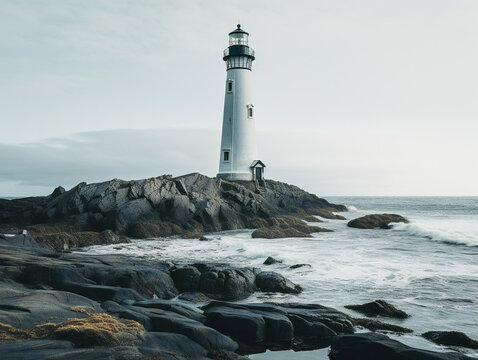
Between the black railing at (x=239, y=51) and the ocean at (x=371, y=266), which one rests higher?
the black railing at (x=239, y=51)

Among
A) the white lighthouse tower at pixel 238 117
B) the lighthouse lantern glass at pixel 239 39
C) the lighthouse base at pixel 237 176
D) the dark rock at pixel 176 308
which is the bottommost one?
the dark rock at pixel 176 308

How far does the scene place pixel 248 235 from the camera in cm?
2584

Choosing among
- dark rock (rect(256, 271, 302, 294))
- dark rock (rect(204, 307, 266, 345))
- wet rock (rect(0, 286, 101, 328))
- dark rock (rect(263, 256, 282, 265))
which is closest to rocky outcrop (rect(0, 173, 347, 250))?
dark rock (rect(263, 256, 282, 265))

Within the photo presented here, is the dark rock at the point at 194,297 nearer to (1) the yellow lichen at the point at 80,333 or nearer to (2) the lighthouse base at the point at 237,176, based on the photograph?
(1) the yellow lichen at the point at 80,333

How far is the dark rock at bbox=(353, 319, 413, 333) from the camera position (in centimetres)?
823

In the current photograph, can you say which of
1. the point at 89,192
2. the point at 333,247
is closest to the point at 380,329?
the point at 333,247

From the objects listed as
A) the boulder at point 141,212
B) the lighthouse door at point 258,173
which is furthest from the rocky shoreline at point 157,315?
the lighthouse door at point 258,173

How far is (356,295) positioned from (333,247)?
31.3 feet

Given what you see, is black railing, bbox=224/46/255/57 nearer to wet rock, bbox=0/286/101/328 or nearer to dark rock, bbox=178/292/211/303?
dark rock, bbox=178/292/211/303

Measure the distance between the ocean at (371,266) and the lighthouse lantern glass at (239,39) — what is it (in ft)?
81.7

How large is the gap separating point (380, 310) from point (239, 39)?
3951cm

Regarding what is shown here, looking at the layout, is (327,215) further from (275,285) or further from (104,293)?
(104,293)

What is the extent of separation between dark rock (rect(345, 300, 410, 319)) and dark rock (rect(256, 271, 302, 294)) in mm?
2264

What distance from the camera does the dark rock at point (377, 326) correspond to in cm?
823
